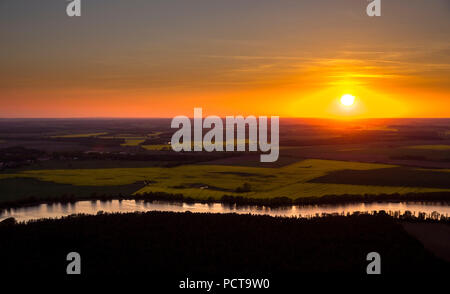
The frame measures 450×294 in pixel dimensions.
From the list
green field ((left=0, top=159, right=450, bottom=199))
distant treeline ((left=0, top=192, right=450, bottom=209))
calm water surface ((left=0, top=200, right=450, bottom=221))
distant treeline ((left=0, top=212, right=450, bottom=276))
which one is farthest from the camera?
green field ((left=0, top=159, right=450, bottom=199))

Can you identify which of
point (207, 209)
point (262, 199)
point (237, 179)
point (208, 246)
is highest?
point (237, 179)

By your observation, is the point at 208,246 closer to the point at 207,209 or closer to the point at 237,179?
the point at 207,209

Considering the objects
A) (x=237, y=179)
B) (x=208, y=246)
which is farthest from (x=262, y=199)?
(x=208, y=246)

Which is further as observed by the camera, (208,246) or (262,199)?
(262,199)

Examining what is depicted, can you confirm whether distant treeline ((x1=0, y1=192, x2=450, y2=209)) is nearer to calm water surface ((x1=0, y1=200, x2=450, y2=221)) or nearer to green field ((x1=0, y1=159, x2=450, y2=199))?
calm water surface ((x1=0, y1=200, x2=450, y2=221))

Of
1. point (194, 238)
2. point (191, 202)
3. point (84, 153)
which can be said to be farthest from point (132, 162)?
point (194, 238)

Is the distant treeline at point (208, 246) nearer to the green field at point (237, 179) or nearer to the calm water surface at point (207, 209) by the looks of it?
the calm water surface at point (207, 209)

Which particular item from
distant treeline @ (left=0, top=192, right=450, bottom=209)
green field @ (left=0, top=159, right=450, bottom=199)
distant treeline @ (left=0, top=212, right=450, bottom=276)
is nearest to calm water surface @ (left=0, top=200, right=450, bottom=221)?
distant treeline @ (left=0, top=192, right=450, bottom=209)

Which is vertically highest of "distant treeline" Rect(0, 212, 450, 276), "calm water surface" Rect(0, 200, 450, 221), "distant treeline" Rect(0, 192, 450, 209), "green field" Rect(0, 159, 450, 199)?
"green field" Rect(0, 159, 450, 199)

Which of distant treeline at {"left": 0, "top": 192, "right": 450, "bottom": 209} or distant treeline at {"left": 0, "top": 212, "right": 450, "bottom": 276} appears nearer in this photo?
distant treeline at {"left": 0, "top": 212, "right": 450, "bottom": 276}
